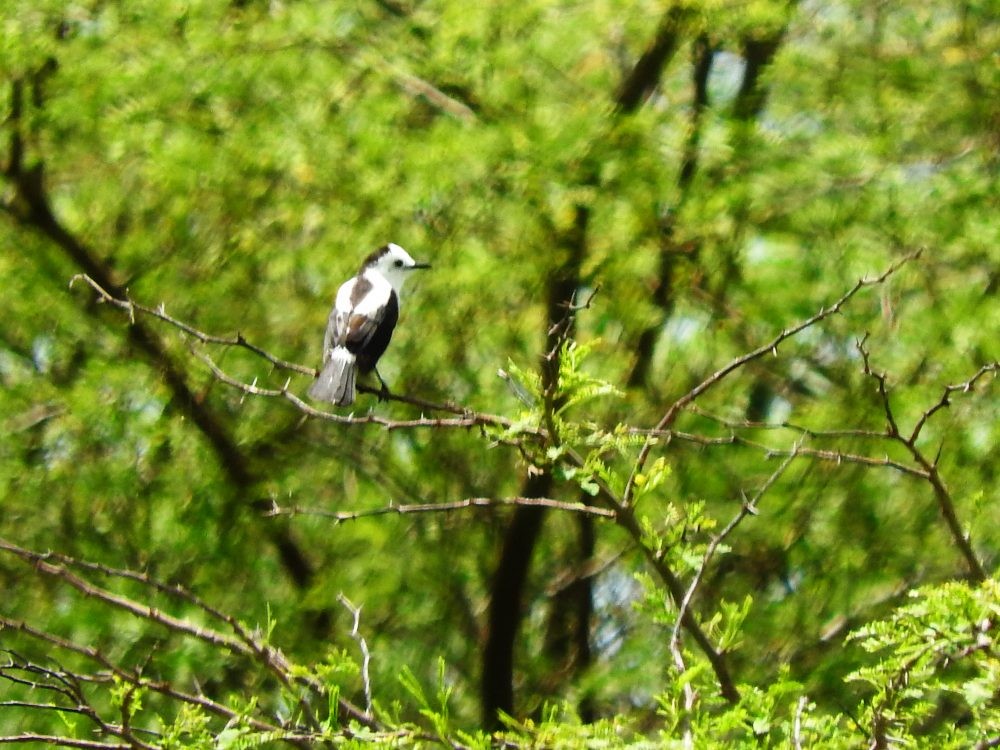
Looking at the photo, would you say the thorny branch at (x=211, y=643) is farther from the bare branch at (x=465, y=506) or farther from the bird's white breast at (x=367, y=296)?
the bird's white breast at (x=367, y=296)

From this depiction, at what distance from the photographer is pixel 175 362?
698 cm

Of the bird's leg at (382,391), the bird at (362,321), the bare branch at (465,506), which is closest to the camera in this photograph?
the bare branch at (465,506)

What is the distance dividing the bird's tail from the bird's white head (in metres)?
0.48

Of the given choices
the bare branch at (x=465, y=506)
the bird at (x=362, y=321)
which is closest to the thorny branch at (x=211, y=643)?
the bare branch at (x=465, y=506)

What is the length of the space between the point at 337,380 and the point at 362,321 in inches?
14.5

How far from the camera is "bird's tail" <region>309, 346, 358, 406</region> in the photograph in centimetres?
596

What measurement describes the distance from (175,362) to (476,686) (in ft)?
6.68

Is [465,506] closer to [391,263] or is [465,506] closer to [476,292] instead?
[391,263]

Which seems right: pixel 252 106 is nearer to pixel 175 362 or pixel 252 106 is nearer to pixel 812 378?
pixel 175 362

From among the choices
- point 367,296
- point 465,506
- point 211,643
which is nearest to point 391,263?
point 367,296

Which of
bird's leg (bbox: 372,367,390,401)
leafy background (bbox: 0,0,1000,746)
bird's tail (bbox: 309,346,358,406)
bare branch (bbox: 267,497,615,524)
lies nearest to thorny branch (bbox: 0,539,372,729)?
bare branch (bbox: 267,497,615,524)

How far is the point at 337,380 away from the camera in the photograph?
6.07 meters

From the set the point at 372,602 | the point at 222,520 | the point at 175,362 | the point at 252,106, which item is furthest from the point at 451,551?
the point at 252,106

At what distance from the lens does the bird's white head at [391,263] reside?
6.50 metres
